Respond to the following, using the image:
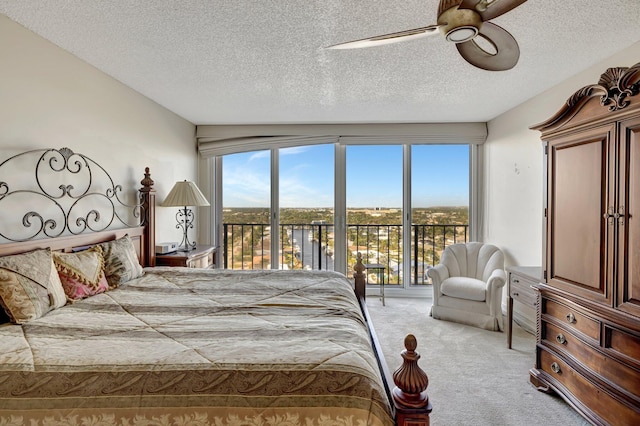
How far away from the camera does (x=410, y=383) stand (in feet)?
3.56

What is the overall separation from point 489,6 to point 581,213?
4.83 ft

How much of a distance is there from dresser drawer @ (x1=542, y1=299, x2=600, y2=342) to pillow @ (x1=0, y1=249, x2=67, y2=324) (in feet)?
9.89

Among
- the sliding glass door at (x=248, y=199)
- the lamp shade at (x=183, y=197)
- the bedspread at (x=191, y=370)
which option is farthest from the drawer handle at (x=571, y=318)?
the sliding glass door at (x=248, y=199)

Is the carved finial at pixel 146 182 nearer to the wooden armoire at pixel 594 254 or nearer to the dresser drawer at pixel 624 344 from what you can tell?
the wooden armoire at pixel 594 254

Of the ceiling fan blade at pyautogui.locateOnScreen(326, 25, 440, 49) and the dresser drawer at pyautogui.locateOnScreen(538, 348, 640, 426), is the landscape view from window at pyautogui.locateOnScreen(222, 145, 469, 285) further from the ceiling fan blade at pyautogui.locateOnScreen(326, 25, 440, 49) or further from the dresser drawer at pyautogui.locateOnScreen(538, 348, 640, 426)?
the ceiling fan blade at pyautogui.locateOnScreen(326, 25, 440, 49)

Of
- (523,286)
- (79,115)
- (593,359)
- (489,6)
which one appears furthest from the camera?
(523,286)

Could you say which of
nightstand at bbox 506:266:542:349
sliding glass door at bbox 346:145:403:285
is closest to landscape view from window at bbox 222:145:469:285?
sliding glass door at bbox 346:145:403:285

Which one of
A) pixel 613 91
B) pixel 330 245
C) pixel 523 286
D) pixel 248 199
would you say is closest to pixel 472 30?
pixel 613 91

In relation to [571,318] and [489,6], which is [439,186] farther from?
[489,6]

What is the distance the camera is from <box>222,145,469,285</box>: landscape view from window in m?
4.74

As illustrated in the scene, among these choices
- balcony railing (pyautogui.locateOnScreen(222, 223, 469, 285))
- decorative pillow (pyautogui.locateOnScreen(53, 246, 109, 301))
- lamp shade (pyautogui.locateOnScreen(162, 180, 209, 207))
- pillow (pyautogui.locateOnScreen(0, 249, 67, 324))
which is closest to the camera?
pillow (pyautogui.locateOnScreen(0, 249, 67, 324))

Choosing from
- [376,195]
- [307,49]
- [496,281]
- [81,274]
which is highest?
[307,49]

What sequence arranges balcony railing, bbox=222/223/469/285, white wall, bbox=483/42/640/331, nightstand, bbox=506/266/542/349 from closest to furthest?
nightstand, bbox=506/266/542/349 < white wall, bbox=483/42/640/331 < balcony railing, bbox=222/223/469/285

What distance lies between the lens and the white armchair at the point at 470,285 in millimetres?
3434
